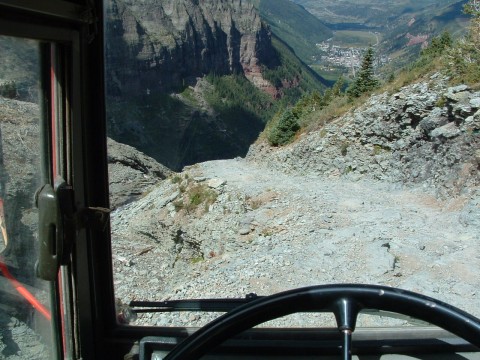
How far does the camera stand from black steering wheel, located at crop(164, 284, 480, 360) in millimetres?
1367

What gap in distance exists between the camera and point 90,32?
1593 millimetres

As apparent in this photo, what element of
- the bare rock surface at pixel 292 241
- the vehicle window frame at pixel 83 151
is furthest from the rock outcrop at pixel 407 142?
the vehicle window frame at pixel 83 151

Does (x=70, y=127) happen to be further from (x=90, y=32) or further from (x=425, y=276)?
(x=425, y=276)

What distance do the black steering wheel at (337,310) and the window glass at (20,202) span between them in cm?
41

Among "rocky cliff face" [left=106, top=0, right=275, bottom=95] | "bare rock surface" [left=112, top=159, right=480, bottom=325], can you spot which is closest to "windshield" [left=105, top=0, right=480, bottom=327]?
"bare rock surface" [left=112, top=159, right=480, bottom=325]

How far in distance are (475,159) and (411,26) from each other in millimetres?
196122

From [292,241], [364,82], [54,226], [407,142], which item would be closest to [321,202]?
[292,241]

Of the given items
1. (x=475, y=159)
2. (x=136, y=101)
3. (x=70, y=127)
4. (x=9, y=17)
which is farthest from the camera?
(x=136, y=101)

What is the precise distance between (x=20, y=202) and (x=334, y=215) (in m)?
10.2

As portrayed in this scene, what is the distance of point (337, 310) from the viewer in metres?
1.43

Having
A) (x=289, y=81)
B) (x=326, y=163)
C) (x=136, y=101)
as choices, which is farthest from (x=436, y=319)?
(x=289, y=81)

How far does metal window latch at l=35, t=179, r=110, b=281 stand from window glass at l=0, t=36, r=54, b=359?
0.14ft

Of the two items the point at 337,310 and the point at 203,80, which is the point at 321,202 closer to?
the point at 337,310

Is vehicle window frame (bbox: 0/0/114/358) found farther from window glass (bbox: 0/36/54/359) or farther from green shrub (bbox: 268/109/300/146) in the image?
green shrub (bbox: 268/109/300/146)
